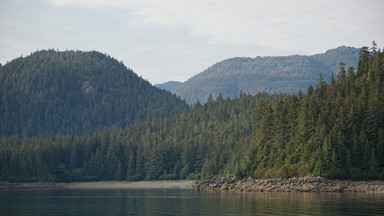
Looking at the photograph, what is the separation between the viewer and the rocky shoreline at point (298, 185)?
356 ft

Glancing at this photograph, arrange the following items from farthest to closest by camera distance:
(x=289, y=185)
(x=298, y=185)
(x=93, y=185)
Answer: (x=93, y=185)
(x=289, y=185)
(x=298, y=185)

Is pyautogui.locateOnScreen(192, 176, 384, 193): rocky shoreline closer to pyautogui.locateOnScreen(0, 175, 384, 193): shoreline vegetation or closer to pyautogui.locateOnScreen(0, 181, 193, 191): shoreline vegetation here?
pyautogui.locateOnScreen(0, 175, 384, 193): shoreline vegetation

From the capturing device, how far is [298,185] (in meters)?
117

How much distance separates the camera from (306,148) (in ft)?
414

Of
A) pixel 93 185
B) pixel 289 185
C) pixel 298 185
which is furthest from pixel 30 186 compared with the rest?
pixel 298 185

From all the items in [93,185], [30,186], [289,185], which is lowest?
[93,185]

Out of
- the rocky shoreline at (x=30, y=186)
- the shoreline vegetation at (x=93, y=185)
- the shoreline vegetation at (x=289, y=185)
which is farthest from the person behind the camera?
the shoreline vegetation at (x=93, y=185)

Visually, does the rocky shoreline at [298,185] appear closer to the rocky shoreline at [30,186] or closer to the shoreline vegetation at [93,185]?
the shoreline vegetation at [93,185]

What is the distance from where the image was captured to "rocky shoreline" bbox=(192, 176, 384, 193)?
108m

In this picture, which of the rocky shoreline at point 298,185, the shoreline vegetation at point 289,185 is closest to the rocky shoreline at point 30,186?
the shoreline vegetation at point 289,185

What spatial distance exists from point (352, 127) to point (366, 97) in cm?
1179

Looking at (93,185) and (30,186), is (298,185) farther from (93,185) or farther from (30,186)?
(30,186)

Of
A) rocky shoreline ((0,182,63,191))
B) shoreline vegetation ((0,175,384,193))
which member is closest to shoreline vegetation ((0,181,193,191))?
rocky shoreline ((0,182,63,191))

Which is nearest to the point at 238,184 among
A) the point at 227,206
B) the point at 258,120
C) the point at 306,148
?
the point at 306,148
